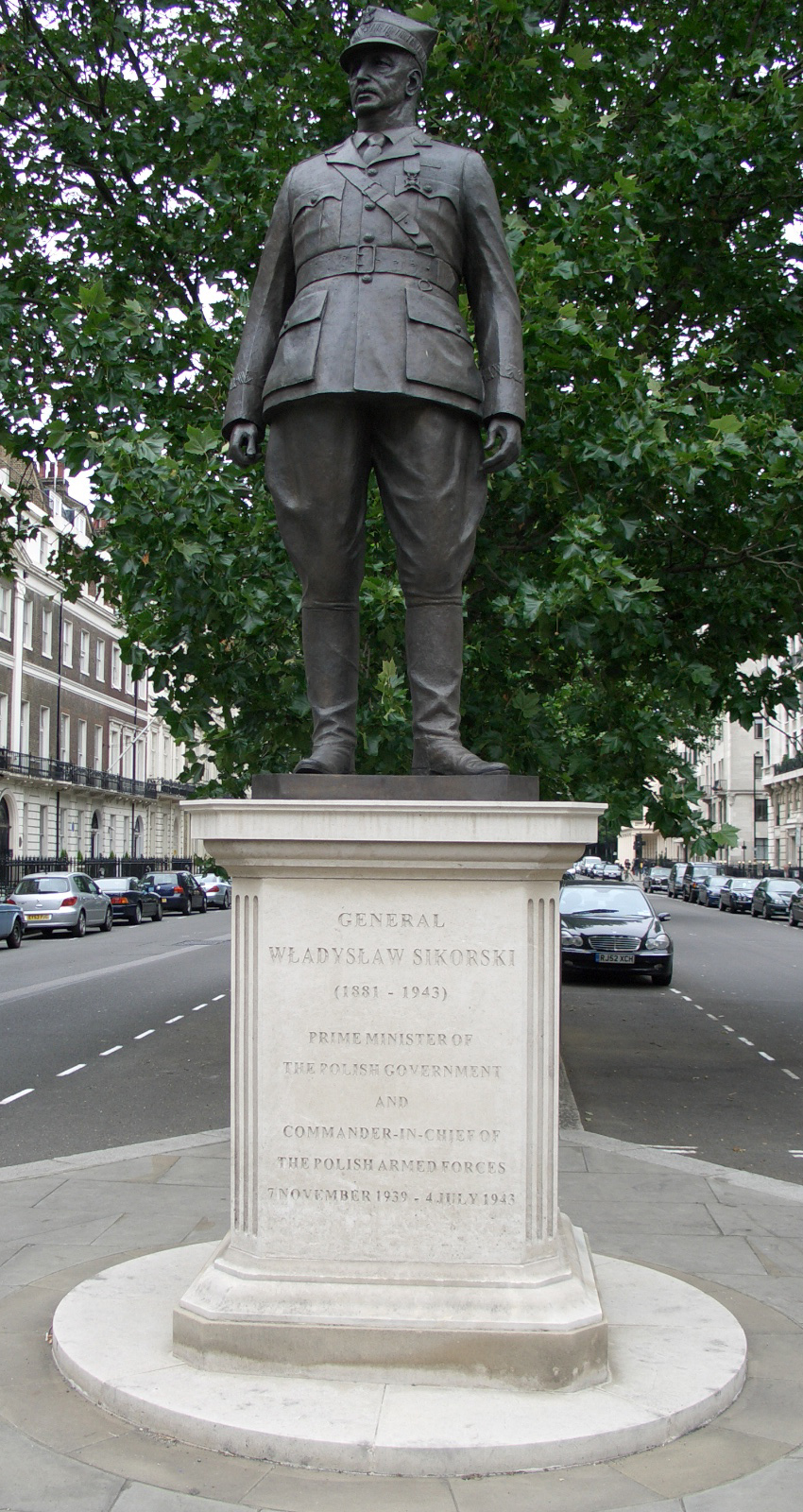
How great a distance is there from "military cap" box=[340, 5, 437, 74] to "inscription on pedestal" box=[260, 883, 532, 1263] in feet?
9.61

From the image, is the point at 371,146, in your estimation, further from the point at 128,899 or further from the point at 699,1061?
the point at 128,899

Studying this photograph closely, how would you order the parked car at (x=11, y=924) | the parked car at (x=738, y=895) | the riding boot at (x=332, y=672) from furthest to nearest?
the parked car at (x=738, y=895) → the parked car at (x=11, y=924) → the riding boot at (x=332, y=672)

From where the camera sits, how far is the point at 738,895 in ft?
163

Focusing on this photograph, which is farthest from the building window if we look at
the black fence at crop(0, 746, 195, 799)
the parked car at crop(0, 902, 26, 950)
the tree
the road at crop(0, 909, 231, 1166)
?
the tree

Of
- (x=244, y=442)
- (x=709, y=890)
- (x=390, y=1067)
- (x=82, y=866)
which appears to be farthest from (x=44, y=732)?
(x=390, y=1067)

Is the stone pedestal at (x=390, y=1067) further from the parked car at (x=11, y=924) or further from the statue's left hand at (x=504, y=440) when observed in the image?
the parked car at (x=11, y=924)

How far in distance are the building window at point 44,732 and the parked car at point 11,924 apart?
27.4 meters

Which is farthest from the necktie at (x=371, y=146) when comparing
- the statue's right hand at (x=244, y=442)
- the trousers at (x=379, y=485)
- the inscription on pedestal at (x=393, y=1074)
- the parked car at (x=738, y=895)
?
the parked car at (x=738, y=895)

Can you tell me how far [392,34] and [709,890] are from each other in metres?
53.9

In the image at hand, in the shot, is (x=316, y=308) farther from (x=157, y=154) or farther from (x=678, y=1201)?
(x=157, y=154)

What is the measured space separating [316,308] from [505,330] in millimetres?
682

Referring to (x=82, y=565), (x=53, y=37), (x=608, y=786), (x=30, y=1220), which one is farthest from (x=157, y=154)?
(x=30, y=1220)

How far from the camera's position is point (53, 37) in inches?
455

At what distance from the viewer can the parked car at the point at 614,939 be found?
19484 millimetres
